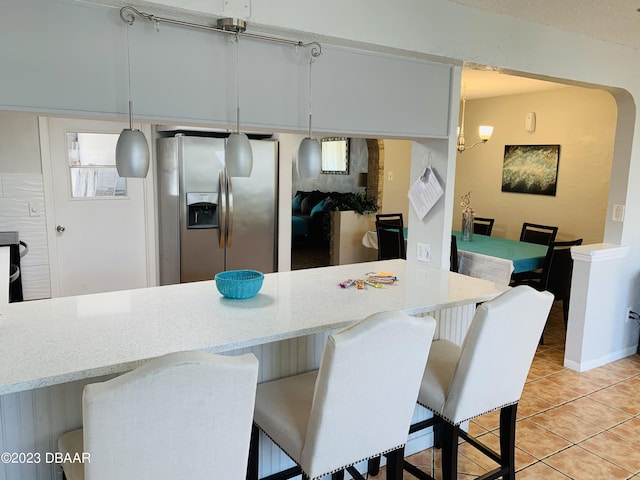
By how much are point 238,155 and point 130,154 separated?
0.37m

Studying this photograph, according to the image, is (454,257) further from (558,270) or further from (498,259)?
(558,270)

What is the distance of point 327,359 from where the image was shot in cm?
141

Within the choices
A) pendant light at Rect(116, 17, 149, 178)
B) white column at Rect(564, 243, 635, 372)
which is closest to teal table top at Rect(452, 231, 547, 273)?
white column at Rect(564, 243, 635, 372)

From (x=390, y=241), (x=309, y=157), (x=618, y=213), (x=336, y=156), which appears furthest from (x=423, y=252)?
(x=336, y=156)

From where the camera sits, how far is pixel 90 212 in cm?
448

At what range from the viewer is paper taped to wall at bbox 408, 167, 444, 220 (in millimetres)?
2762

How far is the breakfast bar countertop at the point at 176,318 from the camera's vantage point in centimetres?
141

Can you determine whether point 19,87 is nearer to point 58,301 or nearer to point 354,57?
point 58,301

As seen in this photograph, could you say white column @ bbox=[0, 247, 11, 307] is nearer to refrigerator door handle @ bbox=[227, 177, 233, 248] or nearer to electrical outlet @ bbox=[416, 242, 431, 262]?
refrigerator door handle @ bbox=[227, 177, 233, 248]

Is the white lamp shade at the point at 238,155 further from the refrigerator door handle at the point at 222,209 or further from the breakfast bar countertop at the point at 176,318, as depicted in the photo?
the refrigerator door handle at the point at 222,209

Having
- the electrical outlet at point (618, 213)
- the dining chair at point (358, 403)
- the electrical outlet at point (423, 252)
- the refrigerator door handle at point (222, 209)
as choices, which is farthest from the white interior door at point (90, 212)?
the electrical outlet at point (618, 213)

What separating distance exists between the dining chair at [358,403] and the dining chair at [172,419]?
0.28 metres

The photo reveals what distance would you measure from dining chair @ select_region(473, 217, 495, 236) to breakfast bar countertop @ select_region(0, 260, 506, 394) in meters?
3.59

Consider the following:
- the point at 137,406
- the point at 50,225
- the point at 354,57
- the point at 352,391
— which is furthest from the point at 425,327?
the point at 50,225
